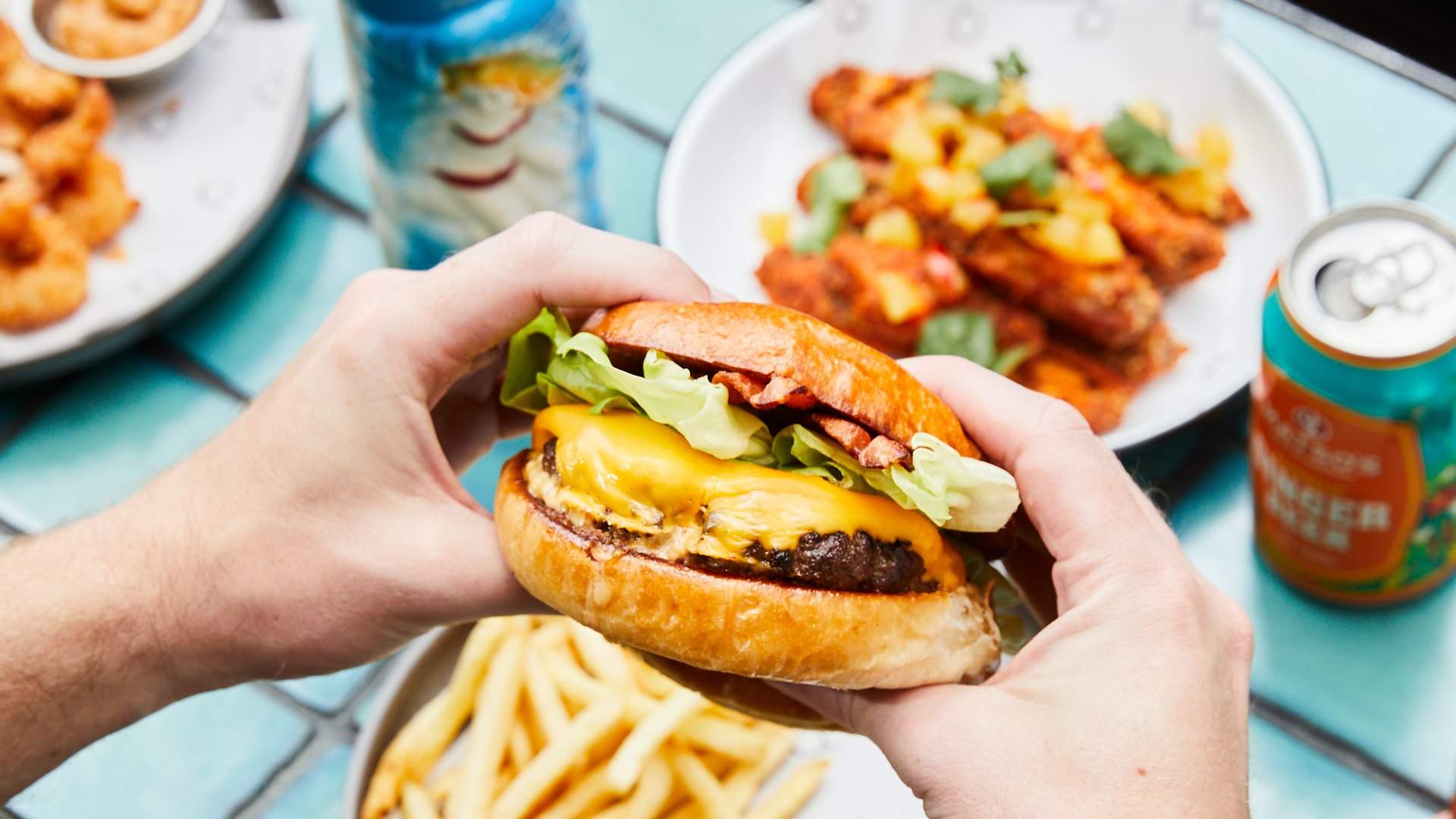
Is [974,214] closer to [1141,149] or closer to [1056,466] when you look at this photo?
[1141,149]

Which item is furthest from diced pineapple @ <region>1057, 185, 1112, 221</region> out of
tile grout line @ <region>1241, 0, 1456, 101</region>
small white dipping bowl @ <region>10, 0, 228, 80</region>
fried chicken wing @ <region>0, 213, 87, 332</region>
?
fried chicken wing @ <region>0, 213, 87, 332</region>

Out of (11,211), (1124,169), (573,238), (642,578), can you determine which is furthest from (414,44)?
(1124,169)

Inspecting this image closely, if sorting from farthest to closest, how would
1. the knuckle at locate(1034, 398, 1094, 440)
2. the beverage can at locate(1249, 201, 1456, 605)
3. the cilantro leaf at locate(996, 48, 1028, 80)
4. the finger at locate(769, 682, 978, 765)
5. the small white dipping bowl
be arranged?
1. the small white dipping bowl
2. the cilantro leaf at locate(996, 48, 1028, 80)
3. the beverage can at locate(1249, 201, 1456, 605)
4. the knuckle at locate(1034, 398, 1094, 440)
5. the finger at locate(769, 682, 978, 765)

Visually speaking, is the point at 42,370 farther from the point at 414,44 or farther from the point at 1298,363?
the point at 1298,363

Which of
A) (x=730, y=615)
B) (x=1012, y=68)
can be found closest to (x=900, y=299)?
(x=1012, y=68)

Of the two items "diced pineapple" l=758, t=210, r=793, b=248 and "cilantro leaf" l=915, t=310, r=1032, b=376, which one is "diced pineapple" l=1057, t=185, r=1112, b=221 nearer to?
"cilantro leaf" l=915, t=310, r=1032, b=376

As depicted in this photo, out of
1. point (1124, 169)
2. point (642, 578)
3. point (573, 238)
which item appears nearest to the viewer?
point (642, 578)

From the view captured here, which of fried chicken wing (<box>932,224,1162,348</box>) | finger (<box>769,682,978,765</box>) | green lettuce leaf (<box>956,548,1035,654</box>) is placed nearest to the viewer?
finger (<box>769,682,978,765</box>)
